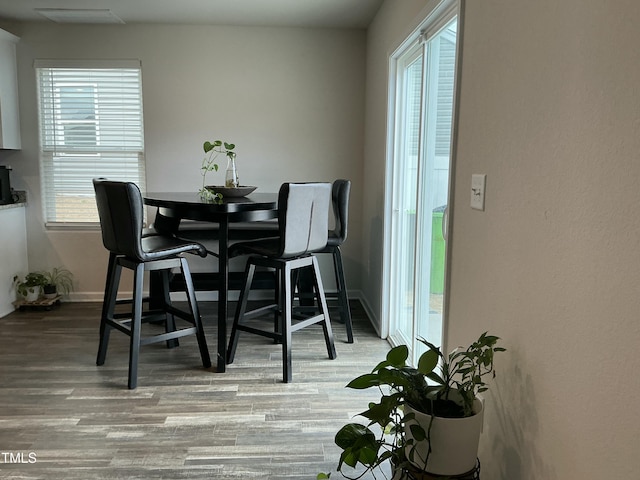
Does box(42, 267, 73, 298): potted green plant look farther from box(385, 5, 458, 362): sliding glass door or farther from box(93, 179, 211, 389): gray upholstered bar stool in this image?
box(385, 5, 458, 362): sliding glass door

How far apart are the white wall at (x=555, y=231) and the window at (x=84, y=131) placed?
327 cm

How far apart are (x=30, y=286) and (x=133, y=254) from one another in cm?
197

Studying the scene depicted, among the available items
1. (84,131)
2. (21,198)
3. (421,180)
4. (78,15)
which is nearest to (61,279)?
(21,198)

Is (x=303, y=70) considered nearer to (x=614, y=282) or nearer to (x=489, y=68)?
(x=489, y=68)

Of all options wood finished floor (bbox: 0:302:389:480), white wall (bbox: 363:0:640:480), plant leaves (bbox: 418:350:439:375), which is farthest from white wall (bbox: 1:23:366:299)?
plant leaves (bbox: 418:350:439:375)

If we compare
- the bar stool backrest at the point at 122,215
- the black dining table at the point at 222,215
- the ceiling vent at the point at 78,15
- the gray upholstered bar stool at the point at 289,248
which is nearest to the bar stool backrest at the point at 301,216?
the gray upholstered bar stool at the point at 289,248

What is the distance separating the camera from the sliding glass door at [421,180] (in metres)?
2.37

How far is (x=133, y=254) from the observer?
8.54ft

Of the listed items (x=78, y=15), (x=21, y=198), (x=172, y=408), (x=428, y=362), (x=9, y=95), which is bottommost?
(x=172, y=408)

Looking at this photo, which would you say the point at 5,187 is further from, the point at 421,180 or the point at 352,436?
the point at 352,436

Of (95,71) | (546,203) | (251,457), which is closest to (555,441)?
(546,203)

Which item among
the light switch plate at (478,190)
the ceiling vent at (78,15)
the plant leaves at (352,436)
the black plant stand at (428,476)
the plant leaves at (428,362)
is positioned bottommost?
the black plant stand at (428,476)

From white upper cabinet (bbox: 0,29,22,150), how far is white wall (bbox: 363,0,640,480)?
12.1 feet

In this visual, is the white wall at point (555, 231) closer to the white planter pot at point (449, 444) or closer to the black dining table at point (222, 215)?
the white planter pot at point (449, 444)
